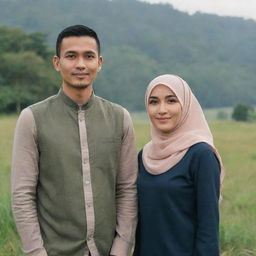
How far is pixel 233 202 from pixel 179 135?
174 inches

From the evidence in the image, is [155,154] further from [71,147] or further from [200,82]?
[200,82]

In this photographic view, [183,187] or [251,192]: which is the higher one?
[183,187]

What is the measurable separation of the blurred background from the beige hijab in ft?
5.53

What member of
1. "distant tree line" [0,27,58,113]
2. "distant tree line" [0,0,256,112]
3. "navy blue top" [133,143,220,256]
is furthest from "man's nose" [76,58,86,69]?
"distant tree line" [0,0,256,112]

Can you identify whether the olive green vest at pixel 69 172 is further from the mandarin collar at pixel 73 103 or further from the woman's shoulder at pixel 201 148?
the woman's shoulder at pixel 201 148

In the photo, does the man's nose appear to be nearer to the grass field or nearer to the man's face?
the man's face

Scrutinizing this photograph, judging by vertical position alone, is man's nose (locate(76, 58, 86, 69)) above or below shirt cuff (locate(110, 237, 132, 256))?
above

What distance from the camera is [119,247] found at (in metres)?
2.45

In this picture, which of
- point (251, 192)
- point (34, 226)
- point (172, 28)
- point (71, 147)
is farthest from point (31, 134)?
point (172, 28)

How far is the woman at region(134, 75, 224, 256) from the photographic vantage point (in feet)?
7.61

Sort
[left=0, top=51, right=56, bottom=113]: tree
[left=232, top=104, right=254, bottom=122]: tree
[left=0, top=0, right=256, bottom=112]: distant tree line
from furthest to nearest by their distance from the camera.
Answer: [left=0, top=0, right=256, bottom=112]: distant tree line → [left=232, top=104, right=254, bottom=122]: tree → [left=0, top=51, right=56, bottom=113]: tree

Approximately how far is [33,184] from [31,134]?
227mm

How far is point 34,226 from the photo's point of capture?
2293mm

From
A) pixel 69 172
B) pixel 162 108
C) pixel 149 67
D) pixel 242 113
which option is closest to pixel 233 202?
pixel 162 108
